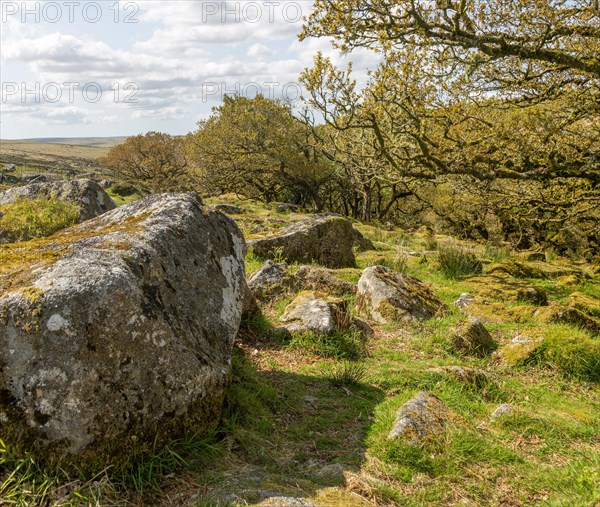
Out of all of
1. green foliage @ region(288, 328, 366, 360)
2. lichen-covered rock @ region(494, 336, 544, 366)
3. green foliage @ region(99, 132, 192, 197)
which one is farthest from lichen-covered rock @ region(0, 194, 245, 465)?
green foliage @ region(99, 132, 192, 197)

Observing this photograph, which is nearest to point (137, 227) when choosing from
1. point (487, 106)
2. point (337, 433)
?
point (337, 433)

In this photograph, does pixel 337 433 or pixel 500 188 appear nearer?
pixel 337 433

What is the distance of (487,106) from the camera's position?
1062cm

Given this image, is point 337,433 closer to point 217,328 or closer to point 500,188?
point 217,328

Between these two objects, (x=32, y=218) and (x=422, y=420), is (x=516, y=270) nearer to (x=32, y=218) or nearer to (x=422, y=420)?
(x=422, y=420)

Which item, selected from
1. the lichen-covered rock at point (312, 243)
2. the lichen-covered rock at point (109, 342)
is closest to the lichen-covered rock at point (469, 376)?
the lichen-covered rock at point (109, 342)

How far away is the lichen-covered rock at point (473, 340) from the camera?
7.89 meters

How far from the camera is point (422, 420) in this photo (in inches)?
203

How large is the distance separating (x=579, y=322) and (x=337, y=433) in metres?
5.98

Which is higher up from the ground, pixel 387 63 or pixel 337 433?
pixel 387 63

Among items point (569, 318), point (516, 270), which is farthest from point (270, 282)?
point (516, 270)

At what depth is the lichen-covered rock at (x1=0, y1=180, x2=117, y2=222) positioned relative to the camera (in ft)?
37.1

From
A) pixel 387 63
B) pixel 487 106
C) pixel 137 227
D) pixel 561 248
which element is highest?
pixel 387 63

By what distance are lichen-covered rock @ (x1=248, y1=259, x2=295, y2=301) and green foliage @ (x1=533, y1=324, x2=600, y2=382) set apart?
16.0 feet
